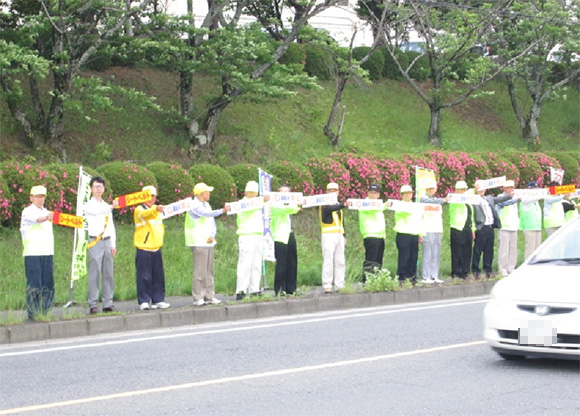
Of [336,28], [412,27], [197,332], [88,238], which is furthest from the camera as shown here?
[336,28]

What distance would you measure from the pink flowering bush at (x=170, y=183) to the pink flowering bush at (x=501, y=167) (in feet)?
36.7

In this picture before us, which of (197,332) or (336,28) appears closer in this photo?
(197,332)

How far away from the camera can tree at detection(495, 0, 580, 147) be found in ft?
118

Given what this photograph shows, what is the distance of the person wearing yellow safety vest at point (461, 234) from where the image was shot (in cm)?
1967

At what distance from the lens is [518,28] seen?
3731cm

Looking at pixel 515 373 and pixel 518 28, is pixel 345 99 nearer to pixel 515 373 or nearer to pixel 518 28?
pixel 518 28

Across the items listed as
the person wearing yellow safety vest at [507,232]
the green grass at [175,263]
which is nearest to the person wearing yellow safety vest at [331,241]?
the green grass at [175,263]

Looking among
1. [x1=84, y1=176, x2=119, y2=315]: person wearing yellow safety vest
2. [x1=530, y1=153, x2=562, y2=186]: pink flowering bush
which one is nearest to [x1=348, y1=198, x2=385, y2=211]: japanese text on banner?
[x1=84, y1=176, x2=119, y2=315]: person wearing yellow safety vest

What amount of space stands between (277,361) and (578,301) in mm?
3058

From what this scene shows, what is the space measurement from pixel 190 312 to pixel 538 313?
6.41 meters

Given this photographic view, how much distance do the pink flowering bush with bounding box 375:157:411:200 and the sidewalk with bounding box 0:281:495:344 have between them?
7.65 metres

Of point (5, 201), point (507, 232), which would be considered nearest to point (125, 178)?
point (5, 201)

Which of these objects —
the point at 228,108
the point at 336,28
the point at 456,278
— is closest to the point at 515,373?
the point at 456,278

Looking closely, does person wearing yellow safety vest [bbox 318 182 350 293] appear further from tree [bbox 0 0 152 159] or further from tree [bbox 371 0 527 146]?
tree [bbox 371 0 527 146]
